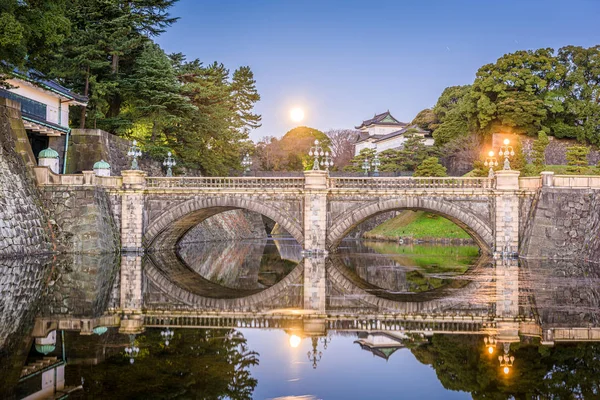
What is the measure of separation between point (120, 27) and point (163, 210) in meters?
17.0

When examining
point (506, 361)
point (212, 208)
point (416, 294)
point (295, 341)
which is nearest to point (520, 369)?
point (506, 361)

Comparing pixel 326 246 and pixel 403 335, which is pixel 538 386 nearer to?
pixel 403 335

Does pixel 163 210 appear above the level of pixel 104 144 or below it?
below

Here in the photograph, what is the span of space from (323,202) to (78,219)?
14.2 m

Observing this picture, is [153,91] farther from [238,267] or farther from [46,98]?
[238,267]

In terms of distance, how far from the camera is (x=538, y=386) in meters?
10.4

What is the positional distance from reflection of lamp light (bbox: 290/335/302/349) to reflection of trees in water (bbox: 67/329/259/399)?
100cm

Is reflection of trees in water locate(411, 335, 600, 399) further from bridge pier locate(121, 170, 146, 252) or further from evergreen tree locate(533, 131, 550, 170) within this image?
evergreen tree locate(533, 131, 550, 170)

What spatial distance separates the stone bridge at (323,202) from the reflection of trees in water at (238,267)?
2.92m

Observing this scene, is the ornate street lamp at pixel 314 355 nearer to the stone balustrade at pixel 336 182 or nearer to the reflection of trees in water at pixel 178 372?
the reflection of trees in water at pixel 178 372

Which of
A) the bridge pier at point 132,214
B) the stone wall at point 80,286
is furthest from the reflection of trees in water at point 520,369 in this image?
the bridge pier at point 132,214

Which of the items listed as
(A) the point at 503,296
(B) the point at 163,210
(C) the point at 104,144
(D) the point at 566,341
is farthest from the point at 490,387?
(C) the point at 104,144

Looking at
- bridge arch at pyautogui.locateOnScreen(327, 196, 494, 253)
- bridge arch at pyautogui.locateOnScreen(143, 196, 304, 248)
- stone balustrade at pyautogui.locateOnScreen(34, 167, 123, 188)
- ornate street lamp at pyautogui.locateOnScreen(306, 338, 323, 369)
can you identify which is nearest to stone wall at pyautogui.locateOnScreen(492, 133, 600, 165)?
bridge arch at pyautogui.locateOnScreen(327, 196, 494, 253)

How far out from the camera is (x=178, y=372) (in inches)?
434
